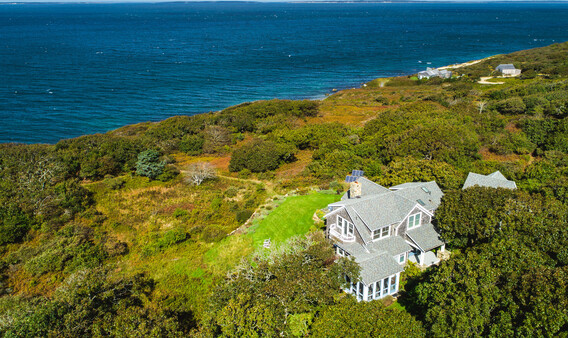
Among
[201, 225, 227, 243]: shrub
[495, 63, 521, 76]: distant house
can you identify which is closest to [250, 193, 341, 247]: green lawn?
[201, 225, 227, 243]: shrub

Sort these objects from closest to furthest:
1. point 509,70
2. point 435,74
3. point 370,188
→ point 370,188
point 509,70
point 435,74

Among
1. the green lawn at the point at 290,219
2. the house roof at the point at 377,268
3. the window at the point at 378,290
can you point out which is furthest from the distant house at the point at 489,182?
the window at the point at 378,290

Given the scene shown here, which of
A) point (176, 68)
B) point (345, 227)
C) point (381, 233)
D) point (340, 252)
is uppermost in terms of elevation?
point (345, 227)

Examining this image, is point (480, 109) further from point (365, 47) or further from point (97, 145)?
point (365, 47)

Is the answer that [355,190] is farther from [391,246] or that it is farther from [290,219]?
[290,219]

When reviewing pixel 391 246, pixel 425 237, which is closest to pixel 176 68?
pixel 391 246

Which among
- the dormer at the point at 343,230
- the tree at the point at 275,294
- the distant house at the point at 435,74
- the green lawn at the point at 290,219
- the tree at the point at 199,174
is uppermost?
the tree at the point at 275,294

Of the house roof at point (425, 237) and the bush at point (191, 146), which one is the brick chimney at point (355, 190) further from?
the bush at point (191, 146)
